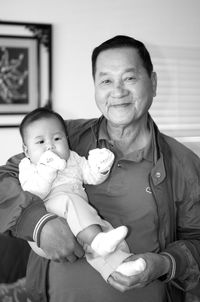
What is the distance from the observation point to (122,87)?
140cm

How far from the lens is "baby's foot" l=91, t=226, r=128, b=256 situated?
3.76 feet

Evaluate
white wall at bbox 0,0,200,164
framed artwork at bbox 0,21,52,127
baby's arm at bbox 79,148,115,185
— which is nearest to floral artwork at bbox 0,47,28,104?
framed artwork at bbox 0,21,52,127

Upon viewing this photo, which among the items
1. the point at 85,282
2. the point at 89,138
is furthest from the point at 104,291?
the point at 89,138

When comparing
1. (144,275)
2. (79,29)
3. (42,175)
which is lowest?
(144,275)

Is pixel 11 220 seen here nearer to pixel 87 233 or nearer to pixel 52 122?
pixel 87 233

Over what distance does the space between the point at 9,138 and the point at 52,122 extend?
70.0 inches

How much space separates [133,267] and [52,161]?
414 mm

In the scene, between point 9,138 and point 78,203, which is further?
point 9,138

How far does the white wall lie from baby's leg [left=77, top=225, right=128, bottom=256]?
204 centimetres

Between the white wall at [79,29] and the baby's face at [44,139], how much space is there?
1749 millimetres

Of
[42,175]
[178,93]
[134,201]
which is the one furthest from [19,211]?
[178,93]

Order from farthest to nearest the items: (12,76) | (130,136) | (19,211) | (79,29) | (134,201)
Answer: (79,29)
(12,76)
(130,136)
(134,201)
(19,211)

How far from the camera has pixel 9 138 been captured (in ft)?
10.2

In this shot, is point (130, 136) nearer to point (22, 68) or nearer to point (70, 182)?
point (70, 182)
